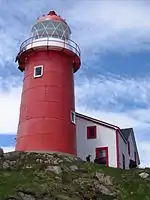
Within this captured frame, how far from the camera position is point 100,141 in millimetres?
35031

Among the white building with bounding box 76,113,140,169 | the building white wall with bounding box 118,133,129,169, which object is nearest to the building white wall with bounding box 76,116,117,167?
the white building with bounding box 76,113,140,169

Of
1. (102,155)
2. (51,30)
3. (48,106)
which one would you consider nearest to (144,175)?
(102,155)

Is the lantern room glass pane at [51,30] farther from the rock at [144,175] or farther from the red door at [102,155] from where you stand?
the rock at [144,175]

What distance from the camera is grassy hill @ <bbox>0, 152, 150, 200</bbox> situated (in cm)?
2119

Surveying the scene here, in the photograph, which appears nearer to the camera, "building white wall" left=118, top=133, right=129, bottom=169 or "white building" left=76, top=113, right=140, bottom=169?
"white building" left=76, top=113, right=140, bottom=169

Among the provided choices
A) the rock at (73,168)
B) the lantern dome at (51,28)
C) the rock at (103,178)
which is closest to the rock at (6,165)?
the rock at (73,168)

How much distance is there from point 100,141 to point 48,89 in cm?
673

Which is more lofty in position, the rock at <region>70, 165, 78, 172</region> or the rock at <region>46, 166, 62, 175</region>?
the rock at <region>70, 165, 78, 172</region>

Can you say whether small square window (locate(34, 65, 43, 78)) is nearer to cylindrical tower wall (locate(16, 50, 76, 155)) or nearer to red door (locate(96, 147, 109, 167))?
cylindrical tower wall (locate(16, 50, 76, 155))

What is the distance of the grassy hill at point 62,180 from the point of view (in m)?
21.2

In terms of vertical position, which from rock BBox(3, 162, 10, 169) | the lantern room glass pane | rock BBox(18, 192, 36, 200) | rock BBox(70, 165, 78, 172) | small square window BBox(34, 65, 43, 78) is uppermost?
the lantern room glass pane

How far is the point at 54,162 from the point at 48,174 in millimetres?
3234

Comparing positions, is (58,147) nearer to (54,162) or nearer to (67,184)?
(54,162)

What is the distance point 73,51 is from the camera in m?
33.8
